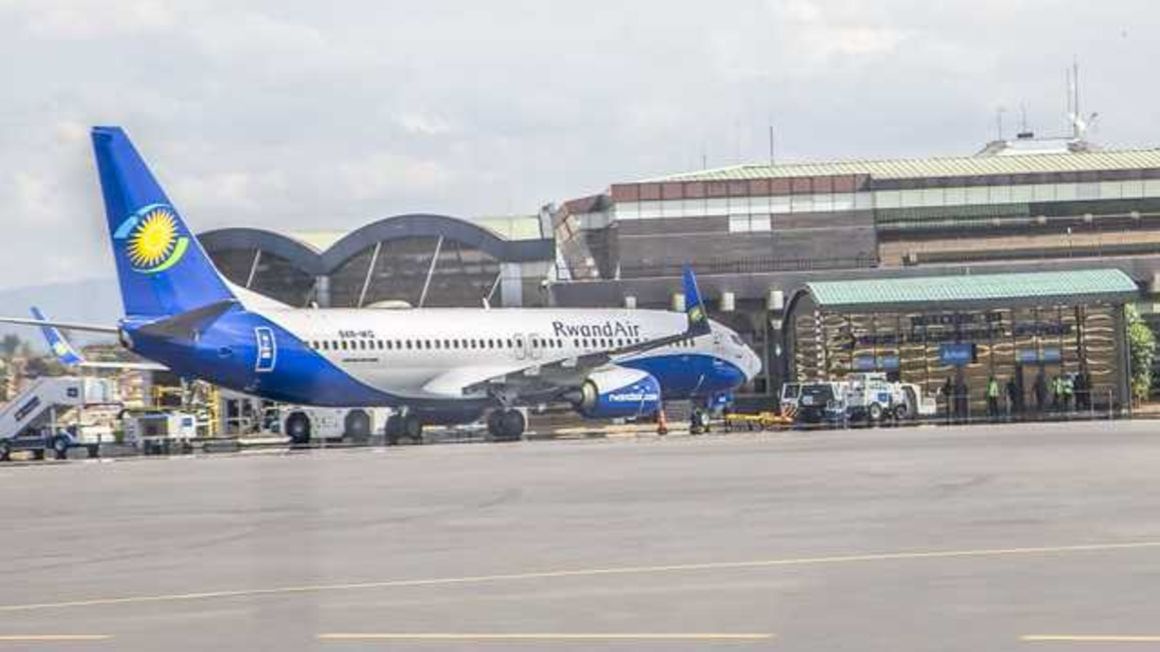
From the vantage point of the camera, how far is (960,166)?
11306 cm

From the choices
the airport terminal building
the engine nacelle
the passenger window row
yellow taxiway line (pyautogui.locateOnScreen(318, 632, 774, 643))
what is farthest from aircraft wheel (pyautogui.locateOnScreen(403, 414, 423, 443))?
yellow taxiway line (pyautogui.locateOnScreen(318, 632, 774, 643))

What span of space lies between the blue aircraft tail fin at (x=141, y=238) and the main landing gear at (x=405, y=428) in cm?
1079

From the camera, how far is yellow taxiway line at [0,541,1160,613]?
16578 millimetres

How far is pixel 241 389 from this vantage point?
171 feet

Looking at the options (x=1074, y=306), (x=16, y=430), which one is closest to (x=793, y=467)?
(x=16, y=430)

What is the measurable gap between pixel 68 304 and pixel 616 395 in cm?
8269

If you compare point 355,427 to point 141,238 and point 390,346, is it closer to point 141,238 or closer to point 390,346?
point 390,346

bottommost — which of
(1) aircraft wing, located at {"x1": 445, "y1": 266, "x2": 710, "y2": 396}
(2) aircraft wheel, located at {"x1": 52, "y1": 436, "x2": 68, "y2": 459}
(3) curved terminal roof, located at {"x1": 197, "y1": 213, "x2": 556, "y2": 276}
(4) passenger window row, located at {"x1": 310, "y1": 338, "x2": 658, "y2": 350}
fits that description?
(2) aircraft wheel, located at {"x1": 52, "y1": 436, "x2": 68, "y2": 459}

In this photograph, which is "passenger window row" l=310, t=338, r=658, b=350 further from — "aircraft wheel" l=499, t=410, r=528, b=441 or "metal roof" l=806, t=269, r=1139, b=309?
"metal roof" l=806, t=269, r=1139, b=309

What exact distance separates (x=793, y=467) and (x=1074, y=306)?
119ft

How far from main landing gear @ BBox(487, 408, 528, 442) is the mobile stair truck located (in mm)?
11337

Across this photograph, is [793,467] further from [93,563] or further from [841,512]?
[93,563]

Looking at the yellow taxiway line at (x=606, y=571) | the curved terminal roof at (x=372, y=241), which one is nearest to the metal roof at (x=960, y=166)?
the curved terminal roof at (x=372, y=241)

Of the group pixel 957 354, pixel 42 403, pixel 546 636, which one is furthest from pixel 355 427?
pixel 546 636
